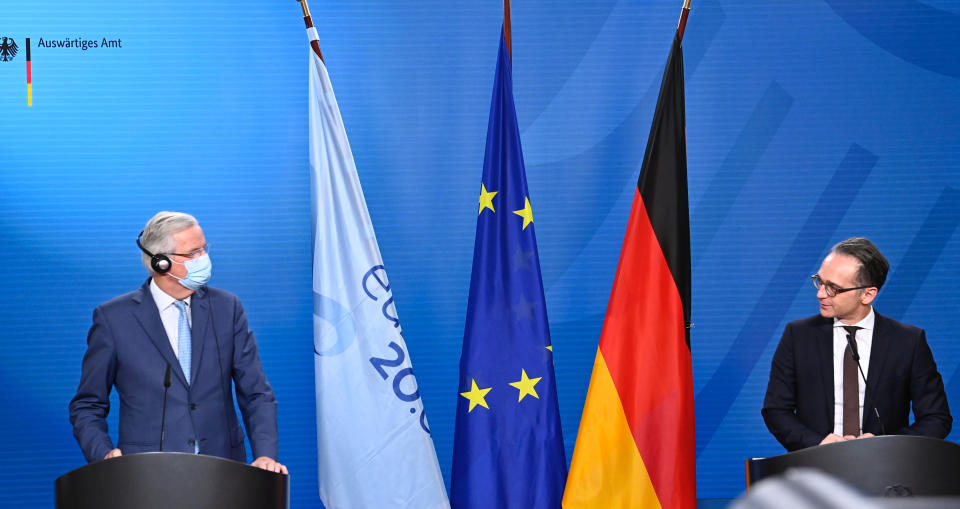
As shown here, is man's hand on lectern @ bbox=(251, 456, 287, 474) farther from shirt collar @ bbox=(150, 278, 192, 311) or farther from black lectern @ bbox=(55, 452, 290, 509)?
shirt collar @ bbox=(150, 278, 192, 311)

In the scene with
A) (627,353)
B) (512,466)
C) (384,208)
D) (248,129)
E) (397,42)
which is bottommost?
(512,466)

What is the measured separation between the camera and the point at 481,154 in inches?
173

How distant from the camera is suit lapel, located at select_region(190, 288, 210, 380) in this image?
3035mm

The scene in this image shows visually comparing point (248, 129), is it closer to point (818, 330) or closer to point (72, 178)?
point (72, 178)

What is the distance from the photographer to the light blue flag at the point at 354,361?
3809 mm

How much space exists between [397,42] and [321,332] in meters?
1.47

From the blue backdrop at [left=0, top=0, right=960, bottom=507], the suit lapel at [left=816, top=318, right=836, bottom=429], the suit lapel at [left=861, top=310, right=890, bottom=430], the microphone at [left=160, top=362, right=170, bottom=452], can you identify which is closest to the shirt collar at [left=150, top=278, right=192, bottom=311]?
the microphone at [left=160, top=362, right=170, bottom=452]

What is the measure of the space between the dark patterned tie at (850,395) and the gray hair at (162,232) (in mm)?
2353

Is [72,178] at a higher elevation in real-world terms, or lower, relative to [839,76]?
lower

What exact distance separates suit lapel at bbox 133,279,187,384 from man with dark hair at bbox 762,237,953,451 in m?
2.08

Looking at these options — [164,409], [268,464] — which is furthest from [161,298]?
[268,464]

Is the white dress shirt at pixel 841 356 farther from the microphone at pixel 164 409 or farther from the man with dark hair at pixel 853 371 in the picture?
the microphone at pixel 164 409

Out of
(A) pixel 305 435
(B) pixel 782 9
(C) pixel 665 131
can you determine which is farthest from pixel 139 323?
(B) pixel 782 9

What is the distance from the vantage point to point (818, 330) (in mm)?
3316
